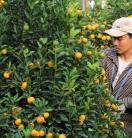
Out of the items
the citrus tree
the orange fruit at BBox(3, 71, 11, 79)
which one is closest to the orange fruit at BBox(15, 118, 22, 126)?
the citrus tree

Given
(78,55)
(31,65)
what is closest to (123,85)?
(78,55)

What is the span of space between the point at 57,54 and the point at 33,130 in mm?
645

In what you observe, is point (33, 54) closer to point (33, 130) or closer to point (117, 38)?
point (33, 130)

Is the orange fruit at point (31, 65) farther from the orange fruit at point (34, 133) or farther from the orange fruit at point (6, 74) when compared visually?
the orange fruit at point (34, 133)

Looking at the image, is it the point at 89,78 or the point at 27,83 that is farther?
the point at 89,78

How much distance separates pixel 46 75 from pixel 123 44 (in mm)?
2122

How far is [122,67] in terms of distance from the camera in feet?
19.4

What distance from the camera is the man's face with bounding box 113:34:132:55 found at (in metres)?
5.89

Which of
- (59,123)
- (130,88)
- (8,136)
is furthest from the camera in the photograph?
(130,88)

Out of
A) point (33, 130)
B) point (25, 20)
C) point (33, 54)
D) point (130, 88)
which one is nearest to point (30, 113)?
point (33, 130)

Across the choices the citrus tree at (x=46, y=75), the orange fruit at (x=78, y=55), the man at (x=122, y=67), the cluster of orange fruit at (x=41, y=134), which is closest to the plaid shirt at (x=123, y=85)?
the man at (x=122, y=67)

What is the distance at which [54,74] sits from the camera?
3979mm

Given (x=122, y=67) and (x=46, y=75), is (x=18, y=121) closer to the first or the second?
(x=46, y=75)

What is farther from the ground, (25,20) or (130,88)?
(25,20)
